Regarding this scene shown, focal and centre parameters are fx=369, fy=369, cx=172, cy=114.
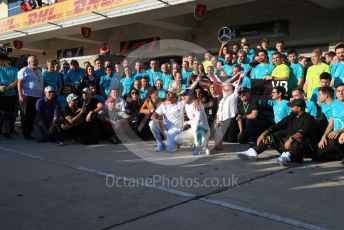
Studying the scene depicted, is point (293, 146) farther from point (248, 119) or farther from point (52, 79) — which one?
point (52, 79)

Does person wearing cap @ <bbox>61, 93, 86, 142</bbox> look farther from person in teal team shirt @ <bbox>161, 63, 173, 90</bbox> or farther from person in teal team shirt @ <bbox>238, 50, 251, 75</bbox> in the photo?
person in teal team shirt @ <bbox>238, 50, 251, 75</bbox>

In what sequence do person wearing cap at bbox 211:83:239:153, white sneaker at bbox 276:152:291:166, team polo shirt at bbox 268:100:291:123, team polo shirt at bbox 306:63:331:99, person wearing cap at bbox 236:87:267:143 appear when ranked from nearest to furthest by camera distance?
white sneaker at bbox 276:152:291:166 → team polo shirt at bbox 268:100:291:123 → team polo shirt at bbox 306:63:331:99 → person wearing cap at bbox 211:83:239:153 → person wearing cap at bbox 236:87:267:143

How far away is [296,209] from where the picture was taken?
355cm

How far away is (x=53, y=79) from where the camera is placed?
866 cm

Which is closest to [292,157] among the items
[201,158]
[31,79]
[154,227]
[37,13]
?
[201,158]

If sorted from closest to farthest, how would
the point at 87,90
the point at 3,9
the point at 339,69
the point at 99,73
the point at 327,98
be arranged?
the point at 327,98
the point at 339,69
the point at 87,90
the point at 99,73
the point at 3,9

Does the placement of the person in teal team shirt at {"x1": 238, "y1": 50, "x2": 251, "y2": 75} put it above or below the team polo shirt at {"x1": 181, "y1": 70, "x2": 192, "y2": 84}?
above

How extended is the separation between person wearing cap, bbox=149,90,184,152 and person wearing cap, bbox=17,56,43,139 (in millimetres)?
3043

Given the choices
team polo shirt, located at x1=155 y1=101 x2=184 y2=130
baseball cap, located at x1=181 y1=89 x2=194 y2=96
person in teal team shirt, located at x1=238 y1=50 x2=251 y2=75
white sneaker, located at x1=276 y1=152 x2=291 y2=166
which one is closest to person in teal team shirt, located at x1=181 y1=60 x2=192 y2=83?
person in teal team shirt, located at x1=238 y1=50 x2=251 y2=75

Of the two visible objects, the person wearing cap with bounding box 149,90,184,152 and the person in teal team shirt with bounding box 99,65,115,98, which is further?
the person in teal team shirt with bounding box 99,65,115,98

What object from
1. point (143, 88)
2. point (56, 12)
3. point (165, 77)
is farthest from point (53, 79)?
point (56, 12)

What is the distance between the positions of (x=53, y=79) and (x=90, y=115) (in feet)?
5.91

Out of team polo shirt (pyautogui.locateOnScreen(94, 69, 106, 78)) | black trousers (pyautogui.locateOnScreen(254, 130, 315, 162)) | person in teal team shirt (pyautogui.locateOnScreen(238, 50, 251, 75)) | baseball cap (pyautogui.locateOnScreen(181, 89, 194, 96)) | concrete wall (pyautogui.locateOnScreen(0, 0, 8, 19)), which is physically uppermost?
concrete wall (pyautogui.locateOnScreen(0, 0, 8, 19))

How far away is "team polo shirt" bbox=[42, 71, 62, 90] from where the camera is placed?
8625 mm
